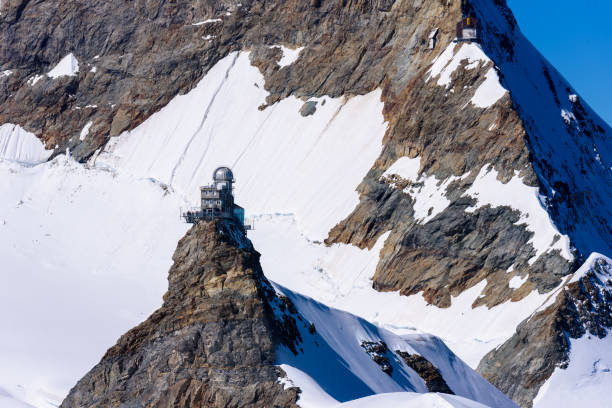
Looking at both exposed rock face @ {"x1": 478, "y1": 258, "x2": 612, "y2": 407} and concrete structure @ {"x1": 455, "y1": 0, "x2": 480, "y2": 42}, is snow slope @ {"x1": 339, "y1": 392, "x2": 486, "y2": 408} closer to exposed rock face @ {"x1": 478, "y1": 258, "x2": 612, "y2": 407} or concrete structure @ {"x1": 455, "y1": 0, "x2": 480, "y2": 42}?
exposed rock face @ {"x1": 478, "y1": 258, "x2": 612, "y2": 407}

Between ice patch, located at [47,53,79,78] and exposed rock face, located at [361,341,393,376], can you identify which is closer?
exposed rock face, located at [361,341,393,376]

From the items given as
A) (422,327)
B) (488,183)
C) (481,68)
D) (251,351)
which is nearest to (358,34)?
(481,68)

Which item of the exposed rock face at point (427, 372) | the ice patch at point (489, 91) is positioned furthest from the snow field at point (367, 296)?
the ice patch at point (489, 91)

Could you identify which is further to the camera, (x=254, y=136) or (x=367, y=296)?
(x=254, y=136)

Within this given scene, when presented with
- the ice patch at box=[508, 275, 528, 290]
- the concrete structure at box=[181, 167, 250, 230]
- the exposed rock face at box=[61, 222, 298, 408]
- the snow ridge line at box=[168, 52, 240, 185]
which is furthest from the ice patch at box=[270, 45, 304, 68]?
the exposed rock face at box=[61, 222, 298, 408]

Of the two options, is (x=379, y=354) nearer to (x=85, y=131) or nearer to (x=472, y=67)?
(x=472, y=67)

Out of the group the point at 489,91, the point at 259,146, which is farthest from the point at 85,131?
the point at 489,91

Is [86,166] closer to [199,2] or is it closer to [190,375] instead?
[199,2]
